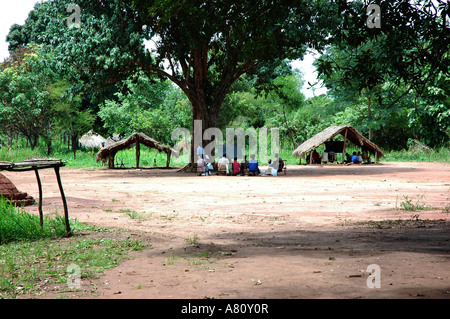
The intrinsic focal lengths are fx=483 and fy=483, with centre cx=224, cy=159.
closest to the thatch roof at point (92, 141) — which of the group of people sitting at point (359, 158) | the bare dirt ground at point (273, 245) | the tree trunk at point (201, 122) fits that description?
the tree trunk at point (201, 122)

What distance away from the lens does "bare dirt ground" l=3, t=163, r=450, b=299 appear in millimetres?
4695

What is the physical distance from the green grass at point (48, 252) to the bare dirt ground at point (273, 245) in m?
0.33

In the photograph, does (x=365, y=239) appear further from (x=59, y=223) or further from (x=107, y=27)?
(x=107, y=27)

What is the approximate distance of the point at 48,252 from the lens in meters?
6.52

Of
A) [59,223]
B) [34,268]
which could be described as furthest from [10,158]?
[34,268]

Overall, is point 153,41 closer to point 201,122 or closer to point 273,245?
point 201,122

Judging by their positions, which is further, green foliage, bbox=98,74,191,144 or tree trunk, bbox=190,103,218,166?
green foliage, bbox=98,74,191,144

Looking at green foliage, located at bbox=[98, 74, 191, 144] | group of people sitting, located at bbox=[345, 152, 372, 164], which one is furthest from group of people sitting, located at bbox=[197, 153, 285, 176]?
green foliage, located at bbox=[98, 74, 191, 144]

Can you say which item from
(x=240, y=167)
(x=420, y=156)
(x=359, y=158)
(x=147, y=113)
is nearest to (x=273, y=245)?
(x=240, y=167)

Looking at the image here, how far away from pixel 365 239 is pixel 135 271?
3.54m

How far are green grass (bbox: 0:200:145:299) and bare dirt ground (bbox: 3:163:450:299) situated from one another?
1.09 ft

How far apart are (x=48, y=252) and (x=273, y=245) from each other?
122 inches

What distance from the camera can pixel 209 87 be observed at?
2706 centimetres

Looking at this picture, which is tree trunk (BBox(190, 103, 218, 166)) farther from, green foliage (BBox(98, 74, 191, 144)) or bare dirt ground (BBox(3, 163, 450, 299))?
green foliage (BBox(98, 74, 191, 144))
